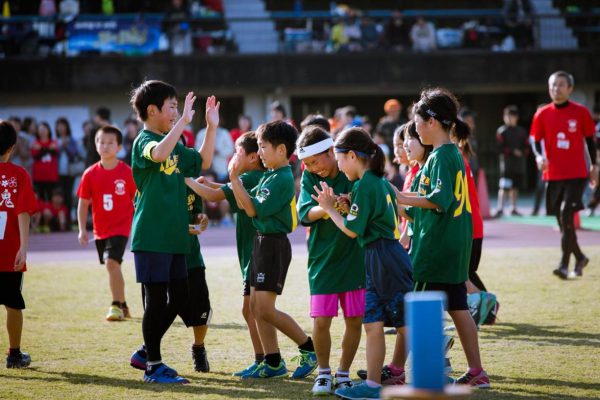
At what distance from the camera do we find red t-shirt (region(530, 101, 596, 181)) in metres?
11.9

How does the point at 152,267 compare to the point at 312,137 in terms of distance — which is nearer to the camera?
the point at 312,137

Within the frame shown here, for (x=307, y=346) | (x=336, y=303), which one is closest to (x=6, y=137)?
(x=307, y=346)

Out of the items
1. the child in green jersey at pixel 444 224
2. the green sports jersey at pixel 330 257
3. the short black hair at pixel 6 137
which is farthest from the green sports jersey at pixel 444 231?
the short black hair at pixel 6 137

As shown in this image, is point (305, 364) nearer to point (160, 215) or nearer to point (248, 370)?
point (248, 370)

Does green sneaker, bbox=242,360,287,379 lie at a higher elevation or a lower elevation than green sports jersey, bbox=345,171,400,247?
lower

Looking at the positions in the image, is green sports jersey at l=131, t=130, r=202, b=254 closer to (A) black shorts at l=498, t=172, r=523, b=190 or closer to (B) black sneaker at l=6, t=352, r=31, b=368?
(B) black sneaker at l=6, t=352, r=31, b=368

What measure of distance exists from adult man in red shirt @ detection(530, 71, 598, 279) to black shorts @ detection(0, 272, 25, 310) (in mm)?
6595

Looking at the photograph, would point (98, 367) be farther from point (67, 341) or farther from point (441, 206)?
point (441, 206)

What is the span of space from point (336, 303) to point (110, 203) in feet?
13.9

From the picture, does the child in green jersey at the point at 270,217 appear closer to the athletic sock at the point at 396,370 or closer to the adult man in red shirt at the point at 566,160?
the athletic sock at the point at 396,370

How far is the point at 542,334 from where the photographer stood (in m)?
8.48

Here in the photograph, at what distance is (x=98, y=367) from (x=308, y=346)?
162 cm

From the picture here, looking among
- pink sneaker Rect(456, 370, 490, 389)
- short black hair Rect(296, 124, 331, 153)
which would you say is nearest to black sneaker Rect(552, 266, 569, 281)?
pink sneaker Rect(456, 370, 490, 389)

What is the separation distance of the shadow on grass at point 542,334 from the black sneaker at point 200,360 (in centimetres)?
259
